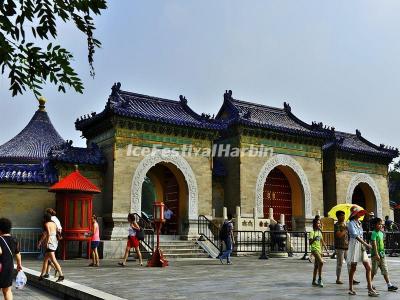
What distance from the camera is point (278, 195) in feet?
74.8

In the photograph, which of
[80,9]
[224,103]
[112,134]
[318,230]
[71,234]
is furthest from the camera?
[224,103]

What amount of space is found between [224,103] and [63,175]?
893 centimetres

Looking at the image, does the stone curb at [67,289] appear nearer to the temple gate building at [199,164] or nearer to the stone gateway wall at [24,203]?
the stone gateway wall at [24,203]

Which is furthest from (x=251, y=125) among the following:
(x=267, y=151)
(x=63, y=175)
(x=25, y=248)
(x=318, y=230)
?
(x=318, y=230)

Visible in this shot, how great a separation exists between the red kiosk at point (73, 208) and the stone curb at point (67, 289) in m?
4.94

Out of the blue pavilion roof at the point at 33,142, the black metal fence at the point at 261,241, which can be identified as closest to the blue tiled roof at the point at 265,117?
the black metal fence at the point at 261,241

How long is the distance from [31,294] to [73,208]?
7171 mm

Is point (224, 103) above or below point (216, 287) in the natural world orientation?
above

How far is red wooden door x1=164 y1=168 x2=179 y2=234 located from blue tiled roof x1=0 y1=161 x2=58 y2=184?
519 cm

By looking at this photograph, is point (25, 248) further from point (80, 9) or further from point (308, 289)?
point (80, 9)

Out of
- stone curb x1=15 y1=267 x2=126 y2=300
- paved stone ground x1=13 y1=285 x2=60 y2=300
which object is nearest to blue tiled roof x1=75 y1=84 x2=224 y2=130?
stone curb x1=15 y1=267 x2=126 y2=300

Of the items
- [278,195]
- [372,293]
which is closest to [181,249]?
[278,195]

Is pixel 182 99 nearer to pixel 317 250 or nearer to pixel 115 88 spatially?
pixel 115 88

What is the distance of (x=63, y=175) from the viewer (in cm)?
1767
